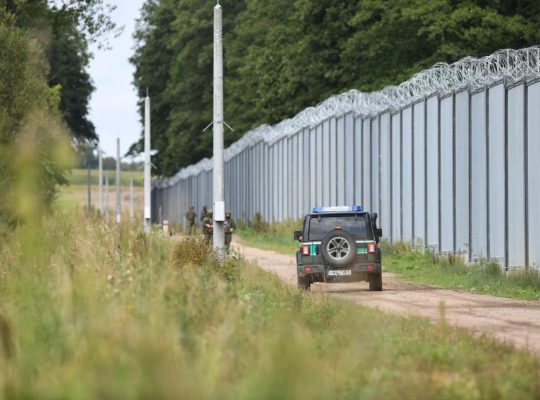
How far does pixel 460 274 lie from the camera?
31.8 meters

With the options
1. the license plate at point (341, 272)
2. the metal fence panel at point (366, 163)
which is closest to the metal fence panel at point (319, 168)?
the metal fence panel at point (366, 163)

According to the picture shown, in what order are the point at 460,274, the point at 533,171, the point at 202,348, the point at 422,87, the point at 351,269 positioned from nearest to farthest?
the point at 202,348, the point at 351,269, the point at 533,171, the point at 460,274, the point at 422,87

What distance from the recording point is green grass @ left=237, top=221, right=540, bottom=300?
26.9 meters

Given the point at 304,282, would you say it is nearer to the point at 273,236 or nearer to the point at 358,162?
the point at 358,162

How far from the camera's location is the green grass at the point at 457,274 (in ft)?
88.4

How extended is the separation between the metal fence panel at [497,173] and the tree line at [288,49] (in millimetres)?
22373

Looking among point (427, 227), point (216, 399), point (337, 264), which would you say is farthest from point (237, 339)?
point (427, 227)

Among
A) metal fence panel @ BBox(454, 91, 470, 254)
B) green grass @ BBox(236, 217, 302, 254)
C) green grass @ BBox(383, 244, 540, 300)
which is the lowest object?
green grass @ BBox(383, 244, 540, 300)

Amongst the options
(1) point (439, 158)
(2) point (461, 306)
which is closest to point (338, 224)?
(2) point (461, 306)

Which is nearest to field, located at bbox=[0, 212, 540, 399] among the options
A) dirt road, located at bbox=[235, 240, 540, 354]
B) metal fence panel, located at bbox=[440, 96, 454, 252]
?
dirt road, located at bbox=[235, 240, 540, 354]

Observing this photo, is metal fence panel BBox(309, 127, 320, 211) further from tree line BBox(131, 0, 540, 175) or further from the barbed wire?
tree line BBox(131, 0, 540, 175)

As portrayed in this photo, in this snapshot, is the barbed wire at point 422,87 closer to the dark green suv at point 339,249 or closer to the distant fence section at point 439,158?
the distant fence section at point 439,158

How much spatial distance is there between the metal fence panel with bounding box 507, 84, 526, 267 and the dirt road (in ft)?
7.73

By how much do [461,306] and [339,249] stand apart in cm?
450
